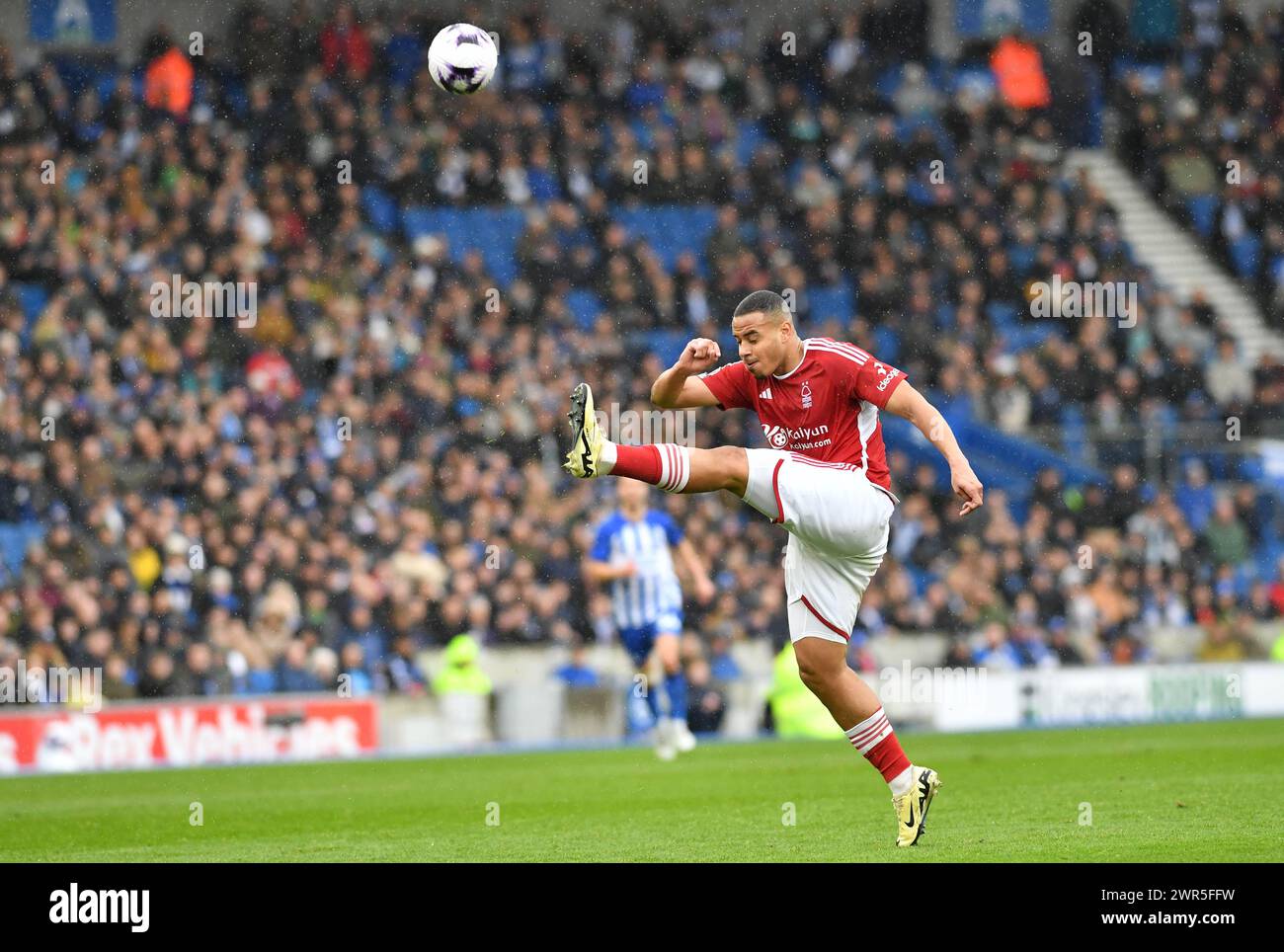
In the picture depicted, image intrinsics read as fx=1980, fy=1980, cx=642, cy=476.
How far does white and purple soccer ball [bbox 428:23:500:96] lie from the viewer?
540 inches

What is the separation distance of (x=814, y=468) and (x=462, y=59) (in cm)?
588

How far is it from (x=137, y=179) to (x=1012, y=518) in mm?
11555

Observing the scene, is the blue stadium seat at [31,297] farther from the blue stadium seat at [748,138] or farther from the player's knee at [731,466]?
the player's knee at [731,466]

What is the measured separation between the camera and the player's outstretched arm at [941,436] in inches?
324

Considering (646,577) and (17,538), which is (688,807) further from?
(17,538)

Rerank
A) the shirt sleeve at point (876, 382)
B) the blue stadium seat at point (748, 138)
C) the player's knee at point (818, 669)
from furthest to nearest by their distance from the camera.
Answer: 1. the blue stadium seat at point (748, 138)
2. the player's knee at point (818, 669)
3. the shirt sleeve at point (876, 382)

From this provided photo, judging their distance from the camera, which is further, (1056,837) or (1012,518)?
(1012,518)

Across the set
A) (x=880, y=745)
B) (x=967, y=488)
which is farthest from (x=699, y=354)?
(x=880, y=745)

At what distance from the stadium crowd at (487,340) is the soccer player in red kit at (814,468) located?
11421 mm

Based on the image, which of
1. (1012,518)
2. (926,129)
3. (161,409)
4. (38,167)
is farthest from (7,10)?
(1012,518)

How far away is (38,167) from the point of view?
24.3 meters

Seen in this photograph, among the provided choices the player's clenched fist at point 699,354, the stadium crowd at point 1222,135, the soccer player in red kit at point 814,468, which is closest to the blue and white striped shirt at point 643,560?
the soccer player in red kit at point 814,468

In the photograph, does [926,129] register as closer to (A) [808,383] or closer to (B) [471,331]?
(B) [471,331]

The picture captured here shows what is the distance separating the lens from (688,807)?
11727 millimetres
